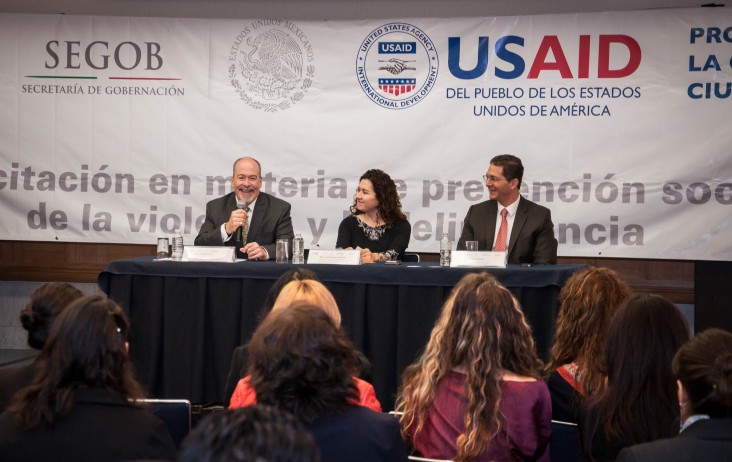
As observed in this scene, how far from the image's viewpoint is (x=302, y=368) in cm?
166

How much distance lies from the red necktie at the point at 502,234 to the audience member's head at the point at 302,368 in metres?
3.17

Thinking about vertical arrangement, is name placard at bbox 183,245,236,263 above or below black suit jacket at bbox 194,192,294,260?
below

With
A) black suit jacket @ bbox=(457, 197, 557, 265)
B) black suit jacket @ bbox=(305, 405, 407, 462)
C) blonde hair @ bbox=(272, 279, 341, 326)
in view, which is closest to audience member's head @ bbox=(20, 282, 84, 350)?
blonde hair @ bbox=(272, 279, 341, 326)

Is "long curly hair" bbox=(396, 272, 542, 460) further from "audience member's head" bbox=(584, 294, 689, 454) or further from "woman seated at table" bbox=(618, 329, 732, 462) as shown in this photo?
"woman seated at table" bbox=(618, 329, 732, 462)

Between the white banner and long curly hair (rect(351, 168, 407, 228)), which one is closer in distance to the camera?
long curly hair (rect(351, 168, 407, 228))

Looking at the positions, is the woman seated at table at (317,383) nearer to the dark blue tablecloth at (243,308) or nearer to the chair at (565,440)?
the chair at (565,440)

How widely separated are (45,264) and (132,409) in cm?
463

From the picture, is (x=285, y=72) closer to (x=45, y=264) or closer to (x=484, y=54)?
(x=484, y=54)

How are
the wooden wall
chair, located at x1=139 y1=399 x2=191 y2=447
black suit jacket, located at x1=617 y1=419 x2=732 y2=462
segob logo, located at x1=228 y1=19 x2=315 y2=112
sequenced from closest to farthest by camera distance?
black suit jacket, located at x1=617 y1=419 x2=732 y2=462
chair, located at x1=139 y1=399 x2=191 y2=447
segob logo, located at x1=228 y1=19 x2=315 y2=112
the wooden wall

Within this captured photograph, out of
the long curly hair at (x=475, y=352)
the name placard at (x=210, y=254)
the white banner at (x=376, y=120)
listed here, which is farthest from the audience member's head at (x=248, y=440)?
the white banner at (x=376, y=120)

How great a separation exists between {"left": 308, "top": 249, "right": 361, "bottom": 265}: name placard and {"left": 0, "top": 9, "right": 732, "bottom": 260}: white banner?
4.62ft

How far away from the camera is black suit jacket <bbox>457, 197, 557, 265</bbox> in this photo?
15.2 ft

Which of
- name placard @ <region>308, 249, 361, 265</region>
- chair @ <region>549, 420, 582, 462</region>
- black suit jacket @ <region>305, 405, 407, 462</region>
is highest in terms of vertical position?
name placard @ <region>308, 249, 361, 265</region>

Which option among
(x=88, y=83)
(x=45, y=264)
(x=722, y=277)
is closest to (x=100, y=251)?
(x=45, y=264)
